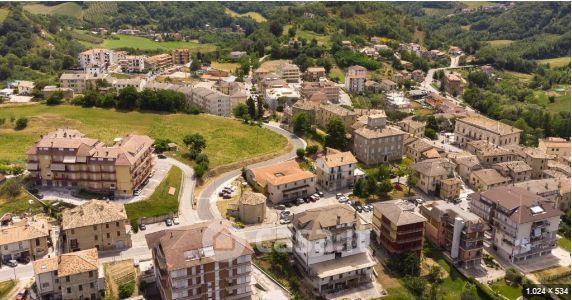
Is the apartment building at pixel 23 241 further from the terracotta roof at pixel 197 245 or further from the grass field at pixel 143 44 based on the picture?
the grass field at pixel 143 44

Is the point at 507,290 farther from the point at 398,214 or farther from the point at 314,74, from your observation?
the point at 314,74

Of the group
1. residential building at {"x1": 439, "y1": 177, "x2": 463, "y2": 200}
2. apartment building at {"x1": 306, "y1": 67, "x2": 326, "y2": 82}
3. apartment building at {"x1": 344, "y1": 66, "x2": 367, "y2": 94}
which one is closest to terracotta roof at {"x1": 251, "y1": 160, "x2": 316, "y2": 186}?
residential building at {"x1": 439, "y1": 177, "x2": 463, "y2": 200}

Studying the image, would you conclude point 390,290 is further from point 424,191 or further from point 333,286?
point 424,191

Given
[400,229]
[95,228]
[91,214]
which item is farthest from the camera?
[400,229]

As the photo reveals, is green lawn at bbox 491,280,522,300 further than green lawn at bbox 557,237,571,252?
No

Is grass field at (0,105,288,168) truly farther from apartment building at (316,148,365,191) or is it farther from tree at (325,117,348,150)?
apartment building at (316,148,365,191)

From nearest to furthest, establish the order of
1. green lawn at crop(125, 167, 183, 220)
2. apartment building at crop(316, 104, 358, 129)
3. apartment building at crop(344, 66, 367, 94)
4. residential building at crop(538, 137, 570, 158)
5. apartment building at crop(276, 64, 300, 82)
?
green lawn at crop(125, 167, 183, 220) → apartment building at crop(316, 104, 358, 129) → residential building at crop(538, 137, 570, 158) → apartment building at crop(344, 66, 367, 94) → apartment building at crop(276, 64, 300, 82)

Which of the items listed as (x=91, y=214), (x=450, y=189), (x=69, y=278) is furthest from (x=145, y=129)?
Result: (x=450, y=189)
